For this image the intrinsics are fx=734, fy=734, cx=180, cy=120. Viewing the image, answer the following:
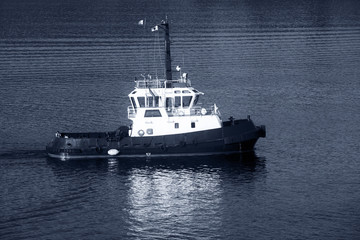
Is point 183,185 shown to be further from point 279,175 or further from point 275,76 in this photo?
point 275,76

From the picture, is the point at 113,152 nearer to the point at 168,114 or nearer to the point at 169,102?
the point at 168,114

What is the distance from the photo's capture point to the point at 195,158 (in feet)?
236

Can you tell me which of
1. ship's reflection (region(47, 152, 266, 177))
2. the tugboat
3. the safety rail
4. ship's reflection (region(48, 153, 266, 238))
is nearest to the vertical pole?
the tugboat

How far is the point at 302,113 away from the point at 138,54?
162 feet

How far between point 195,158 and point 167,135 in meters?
3.59

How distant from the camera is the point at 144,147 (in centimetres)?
7256

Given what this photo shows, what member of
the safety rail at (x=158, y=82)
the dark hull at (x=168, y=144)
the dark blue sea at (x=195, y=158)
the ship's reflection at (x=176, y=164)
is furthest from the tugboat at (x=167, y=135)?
the dark blue sea at (x=195, y=158)

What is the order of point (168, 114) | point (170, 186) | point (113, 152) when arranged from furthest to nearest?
point (168, 114)
point (113, 152)
point (170, 186)

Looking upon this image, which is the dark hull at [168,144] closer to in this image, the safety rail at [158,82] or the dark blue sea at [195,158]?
the dark blue sea at [195,158]

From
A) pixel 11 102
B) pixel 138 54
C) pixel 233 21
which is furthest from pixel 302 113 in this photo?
pixel 233 21

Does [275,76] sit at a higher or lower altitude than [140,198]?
higher

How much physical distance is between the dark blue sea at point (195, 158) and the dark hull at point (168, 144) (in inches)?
39.0

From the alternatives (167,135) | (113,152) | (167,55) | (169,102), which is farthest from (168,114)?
(113,152)

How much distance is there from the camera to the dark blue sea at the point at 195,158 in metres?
56.5
